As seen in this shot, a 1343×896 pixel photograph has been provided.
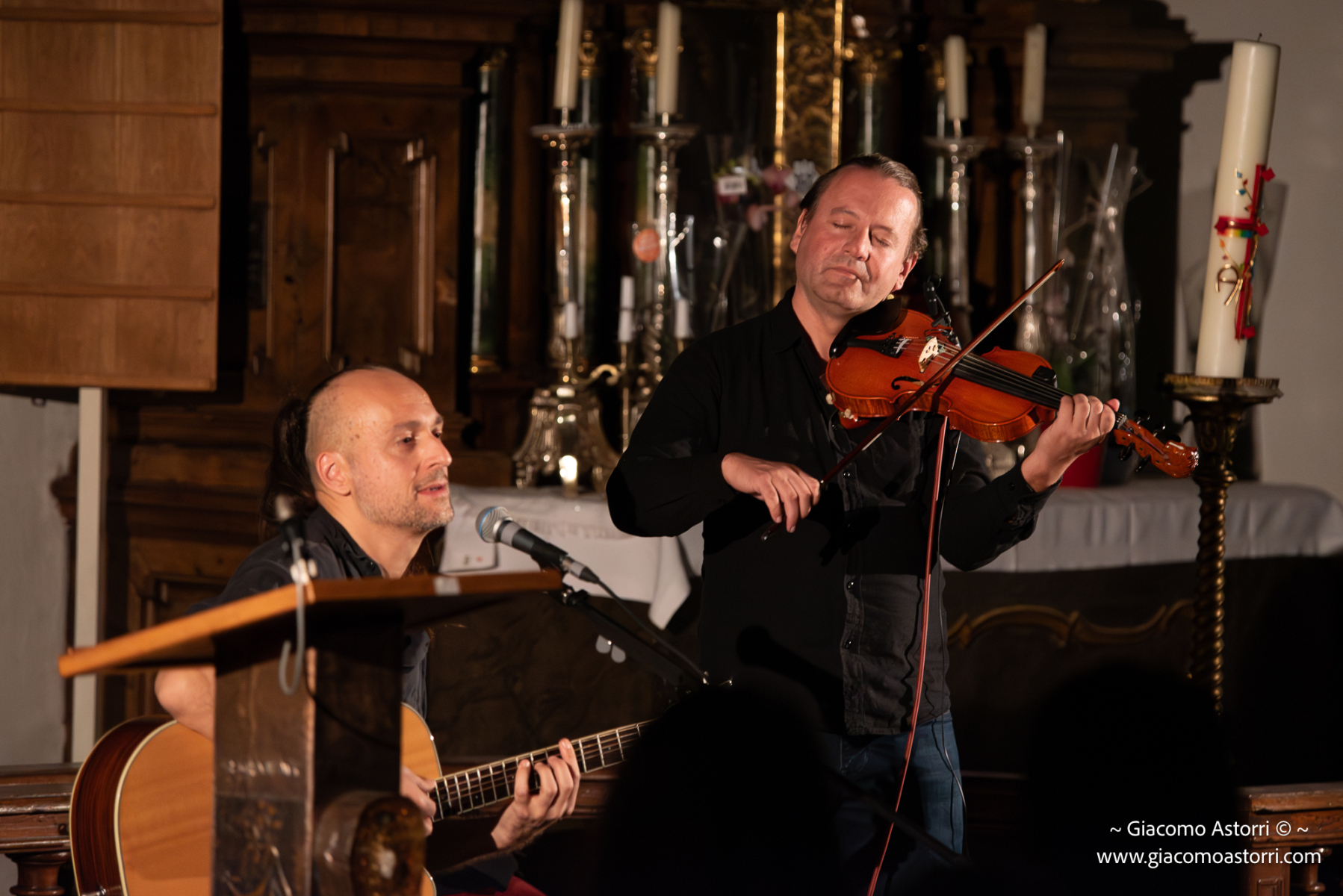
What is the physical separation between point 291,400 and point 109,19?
2.22 metres

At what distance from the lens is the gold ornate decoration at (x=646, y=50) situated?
4.02 meters

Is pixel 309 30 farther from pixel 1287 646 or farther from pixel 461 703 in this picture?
pixel 1287 646

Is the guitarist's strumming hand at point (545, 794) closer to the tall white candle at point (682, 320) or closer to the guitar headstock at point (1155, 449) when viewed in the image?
the guitar headstock at point (1155, 449)

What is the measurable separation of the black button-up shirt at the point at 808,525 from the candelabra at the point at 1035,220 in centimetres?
183

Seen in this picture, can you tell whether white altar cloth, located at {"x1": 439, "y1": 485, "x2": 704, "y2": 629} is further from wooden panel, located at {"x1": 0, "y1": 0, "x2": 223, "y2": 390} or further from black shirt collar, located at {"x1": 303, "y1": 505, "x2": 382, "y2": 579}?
black shirt collar, located at {"x1": 303, "y1": 505, "x2": 382, "y2": 579}

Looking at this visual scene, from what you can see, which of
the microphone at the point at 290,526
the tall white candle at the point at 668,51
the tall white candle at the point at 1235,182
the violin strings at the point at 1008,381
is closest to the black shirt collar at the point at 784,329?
the violin strings at the point at 1008,381

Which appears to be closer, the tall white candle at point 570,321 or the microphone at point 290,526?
the microphone at point 290,526

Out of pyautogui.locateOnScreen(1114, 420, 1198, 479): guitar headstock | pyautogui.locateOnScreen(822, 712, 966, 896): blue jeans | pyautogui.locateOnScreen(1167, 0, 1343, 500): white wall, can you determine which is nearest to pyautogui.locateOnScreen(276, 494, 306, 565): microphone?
pyautogui.locateOnScreen(822, 712, 966, 896): blue jeans

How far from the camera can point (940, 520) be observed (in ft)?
7.29

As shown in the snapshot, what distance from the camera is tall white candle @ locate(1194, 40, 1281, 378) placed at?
2.58 metres

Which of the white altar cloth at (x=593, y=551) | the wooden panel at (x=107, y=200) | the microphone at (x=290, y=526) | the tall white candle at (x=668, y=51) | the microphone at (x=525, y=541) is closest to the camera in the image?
the microphone at (x=290, y=526)

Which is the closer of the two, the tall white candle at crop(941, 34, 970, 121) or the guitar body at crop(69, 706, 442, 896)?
the guitar body at crop(69, 706, 442, 896)

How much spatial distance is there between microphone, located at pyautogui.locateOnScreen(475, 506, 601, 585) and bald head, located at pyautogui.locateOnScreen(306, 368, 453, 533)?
0.24 metres

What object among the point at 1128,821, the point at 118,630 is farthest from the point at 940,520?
the point at 118,630
